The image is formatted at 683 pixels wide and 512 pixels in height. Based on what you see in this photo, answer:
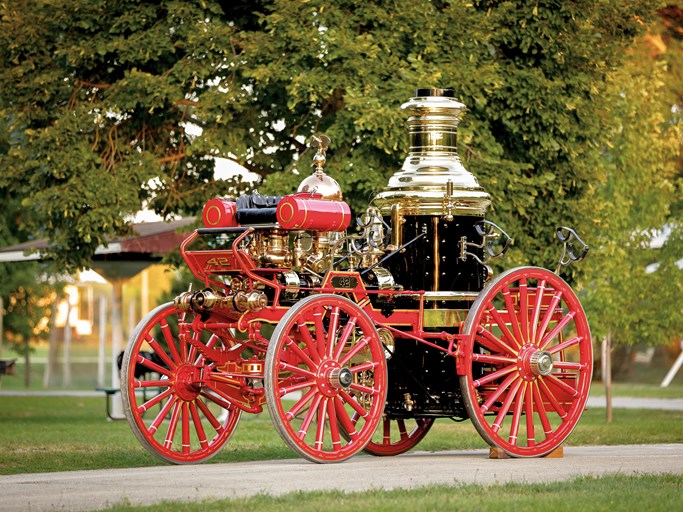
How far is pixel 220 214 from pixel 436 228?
197 centimetres

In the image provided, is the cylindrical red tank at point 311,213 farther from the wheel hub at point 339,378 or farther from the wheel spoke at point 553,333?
the wheel spoke at point 553,333

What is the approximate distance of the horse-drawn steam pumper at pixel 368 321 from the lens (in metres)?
12.1

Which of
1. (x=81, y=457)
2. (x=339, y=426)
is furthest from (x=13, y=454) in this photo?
(x=339, y=426)

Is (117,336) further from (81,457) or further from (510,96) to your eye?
(81,457)

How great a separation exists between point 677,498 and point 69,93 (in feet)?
43.2

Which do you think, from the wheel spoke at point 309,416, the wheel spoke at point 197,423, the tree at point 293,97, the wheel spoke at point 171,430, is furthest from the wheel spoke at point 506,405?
the tree at point 293,97

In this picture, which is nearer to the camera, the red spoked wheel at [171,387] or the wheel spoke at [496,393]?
the red spoked wheel at [171,387]

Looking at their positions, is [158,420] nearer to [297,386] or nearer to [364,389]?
[297,386]

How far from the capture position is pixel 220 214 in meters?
12.7

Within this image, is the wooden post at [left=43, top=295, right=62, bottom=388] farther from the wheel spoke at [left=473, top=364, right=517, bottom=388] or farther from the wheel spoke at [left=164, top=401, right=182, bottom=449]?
the wheel spoke at [left=473, top=364, right=517, bottom=388]

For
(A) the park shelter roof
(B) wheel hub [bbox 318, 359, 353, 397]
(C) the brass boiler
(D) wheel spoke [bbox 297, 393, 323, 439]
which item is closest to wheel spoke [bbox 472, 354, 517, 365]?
(C) the brass boiler

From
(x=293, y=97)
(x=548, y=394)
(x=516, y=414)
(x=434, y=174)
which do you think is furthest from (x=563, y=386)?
(x=293, y=97)

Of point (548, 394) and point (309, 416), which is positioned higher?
point (548, 394)

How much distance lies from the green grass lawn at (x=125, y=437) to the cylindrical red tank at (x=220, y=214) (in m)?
2.35
